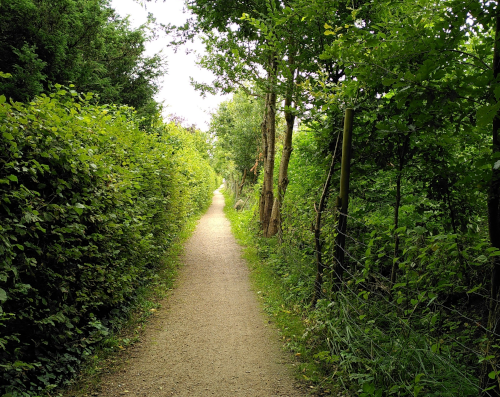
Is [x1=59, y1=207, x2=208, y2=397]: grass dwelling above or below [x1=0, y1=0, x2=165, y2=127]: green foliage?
below

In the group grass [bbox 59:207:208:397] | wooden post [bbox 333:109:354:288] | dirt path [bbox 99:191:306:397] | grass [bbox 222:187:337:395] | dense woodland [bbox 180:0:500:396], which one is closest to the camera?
dense woodland [bbox 180:0:500:396]

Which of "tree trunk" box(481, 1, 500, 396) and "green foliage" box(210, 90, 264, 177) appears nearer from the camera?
"tree trunk" box(481, 1, 500, 396)

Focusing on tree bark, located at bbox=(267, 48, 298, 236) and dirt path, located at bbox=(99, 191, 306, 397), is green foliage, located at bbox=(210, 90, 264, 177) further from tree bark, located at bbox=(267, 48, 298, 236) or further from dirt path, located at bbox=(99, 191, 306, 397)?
dirt path, located at bbox=(99, 191, 306, 397)

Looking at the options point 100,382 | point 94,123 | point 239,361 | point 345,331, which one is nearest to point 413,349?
point 345,331

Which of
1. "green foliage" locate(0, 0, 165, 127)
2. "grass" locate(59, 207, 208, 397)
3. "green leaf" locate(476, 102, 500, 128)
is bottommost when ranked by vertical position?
"grass" locate(59, 207, 208, 397)

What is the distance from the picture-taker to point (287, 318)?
5.81 metres

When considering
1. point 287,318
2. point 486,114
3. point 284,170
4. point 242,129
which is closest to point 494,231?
point 486,114

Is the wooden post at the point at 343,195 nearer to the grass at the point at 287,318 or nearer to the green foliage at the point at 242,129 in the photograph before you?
the grass at the point at 287,318

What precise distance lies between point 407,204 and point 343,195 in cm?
84

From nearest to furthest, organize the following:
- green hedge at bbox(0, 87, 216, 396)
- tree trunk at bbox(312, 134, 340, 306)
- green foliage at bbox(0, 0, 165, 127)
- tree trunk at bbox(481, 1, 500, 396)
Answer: tree trunk at bbox(481, 1, 500, 396) < green hedge at bbox(0, 87, 216, 396) < tree trunk at bbox(312, 134, 340, 306) < green foliage at bbox(0, 0, 165, 127)

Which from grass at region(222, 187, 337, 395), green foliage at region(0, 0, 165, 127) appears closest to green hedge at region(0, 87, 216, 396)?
grass at region(222, 187, 337, 395)

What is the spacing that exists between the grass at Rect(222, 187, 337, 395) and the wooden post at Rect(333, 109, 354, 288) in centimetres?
103

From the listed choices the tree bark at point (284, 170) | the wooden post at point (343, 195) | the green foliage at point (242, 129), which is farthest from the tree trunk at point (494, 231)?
the green foliage at point (242, 129)

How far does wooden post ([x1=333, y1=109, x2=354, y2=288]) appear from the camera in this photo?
4.20m
